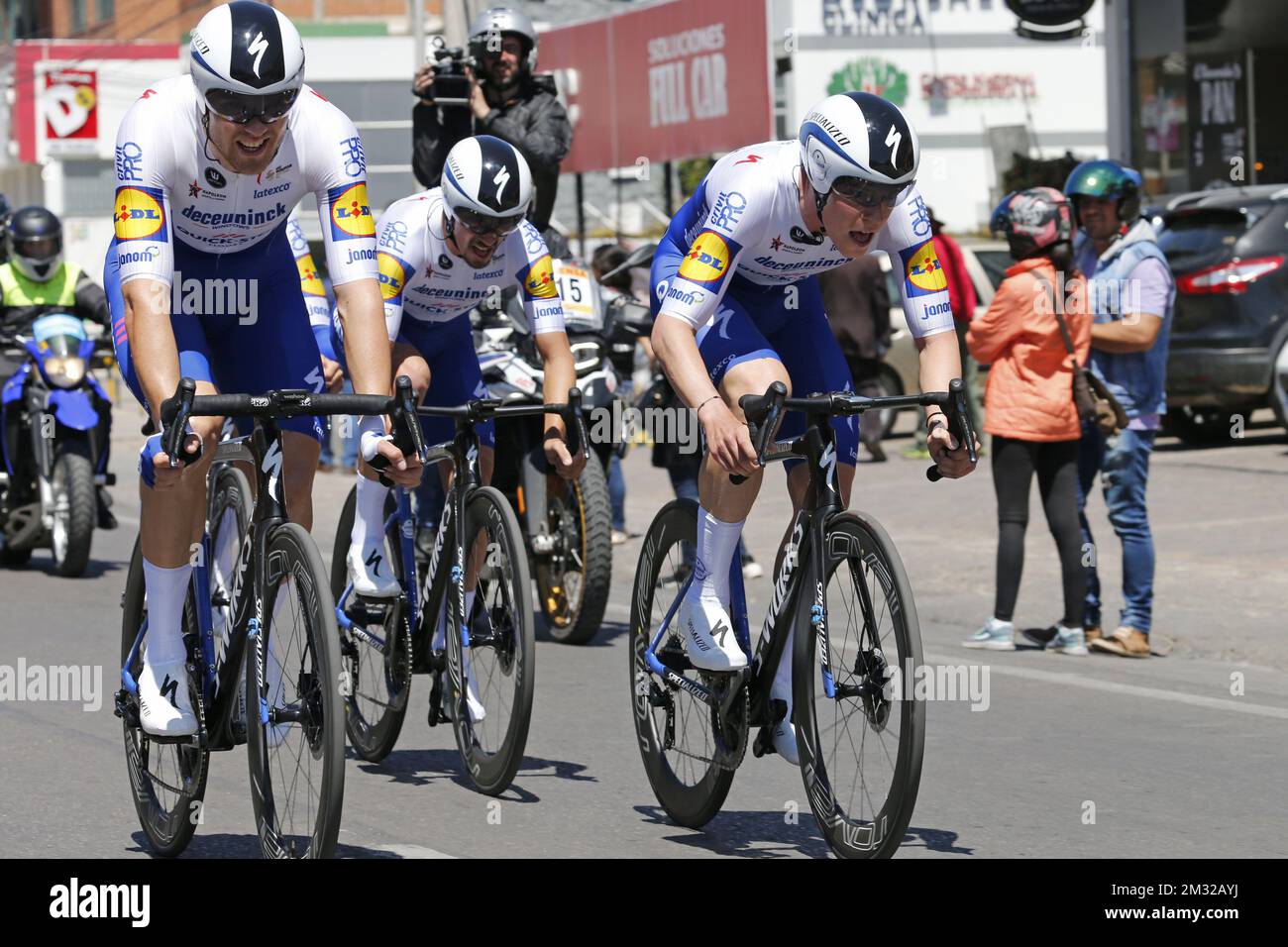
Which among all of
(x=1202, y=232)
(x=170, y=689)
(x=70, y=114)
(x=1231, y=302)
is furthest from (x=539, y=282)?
(x=70, y=114)

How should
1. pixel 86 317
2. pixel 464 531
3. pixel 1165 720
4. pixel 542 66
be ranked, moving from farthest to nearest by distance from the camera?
pixel 542 66, pixel 86 317, pixel 1165 720, pixel 464 531

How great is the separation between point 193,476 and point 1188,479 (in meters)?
10.1

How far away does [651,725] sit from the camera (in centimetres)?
638

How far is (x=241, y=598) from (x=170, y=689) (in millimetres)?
435

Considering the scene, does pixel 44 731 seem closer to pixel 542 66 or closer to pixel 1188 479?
pixel 1188 479

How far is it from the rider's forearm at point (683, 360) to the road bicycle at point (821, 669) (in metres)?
0.18

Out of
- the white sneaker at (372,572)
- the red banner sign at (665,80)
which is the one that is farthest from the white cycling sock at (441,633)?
the red banner sign at (665,80)

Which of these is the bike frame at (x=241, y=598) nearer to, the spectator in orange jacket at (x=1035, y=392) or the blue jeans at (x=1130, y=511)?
the spectator in orange jacket at (x=1035, y=392)

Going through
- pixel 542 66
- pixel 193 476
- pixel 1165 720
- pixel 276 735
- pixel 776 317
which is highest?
pixel 542 66

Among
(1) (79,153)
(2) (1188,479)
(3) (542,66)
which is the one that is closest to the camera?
(2) (1188,479)

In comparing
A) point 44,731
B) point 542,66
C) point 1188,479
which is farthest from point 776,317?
point 542,66

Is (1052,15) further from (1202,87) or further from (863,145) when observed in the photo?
(863,145)

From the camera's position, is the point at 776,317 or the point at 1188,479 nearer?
the point at 776,317

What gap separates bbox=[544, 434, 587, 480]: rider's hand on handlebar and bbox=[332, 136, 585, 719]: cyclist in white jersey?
0.02 m
